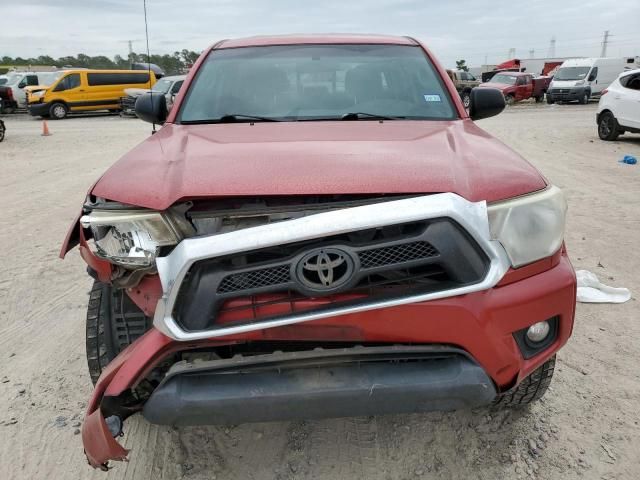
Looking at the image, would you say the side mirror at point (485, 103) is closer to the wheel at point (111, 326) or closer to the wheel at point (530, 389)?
the wheel at point (530, 389)

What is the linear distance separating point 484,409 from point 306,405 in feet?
4.07

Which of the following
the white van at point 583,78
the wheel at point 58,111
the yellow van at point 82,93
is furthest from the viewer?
the white van at point 583,78

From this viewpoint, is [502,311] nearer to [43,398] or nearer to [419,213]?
[419,213]

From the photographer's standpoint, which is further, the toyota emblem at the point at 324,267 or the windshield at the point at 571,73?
the windshield at the point at 571,73

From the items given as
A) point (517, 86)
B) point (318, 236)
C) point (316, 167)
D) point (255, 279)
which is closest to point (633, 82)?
point (316, 167)

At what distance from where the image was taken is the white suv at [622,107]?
11055mm

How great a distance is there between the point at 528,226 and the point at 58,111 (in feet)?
77.1

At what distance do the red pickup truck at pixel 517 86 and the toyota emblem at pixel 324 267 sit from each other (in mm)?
25736

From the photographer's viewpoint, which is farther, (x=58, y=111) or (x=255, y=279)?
(x=58, y=111)

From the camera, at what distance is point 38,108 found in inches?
842

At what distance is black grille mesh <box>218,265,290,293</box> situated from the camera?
1764mm

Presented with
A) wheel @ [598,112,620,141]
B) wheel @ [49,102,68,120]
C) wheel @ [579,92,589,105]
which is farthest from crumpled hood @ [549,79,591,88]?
wheel @ [49,102,68,120]

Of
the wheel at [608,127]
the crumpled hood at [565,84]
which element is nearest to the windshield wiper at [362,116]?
the wheel at [608,127]

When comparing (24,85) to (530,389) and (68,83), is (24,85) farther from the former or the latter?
(530,389)
